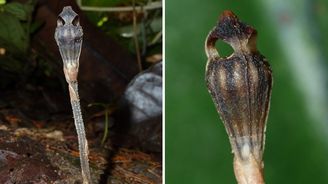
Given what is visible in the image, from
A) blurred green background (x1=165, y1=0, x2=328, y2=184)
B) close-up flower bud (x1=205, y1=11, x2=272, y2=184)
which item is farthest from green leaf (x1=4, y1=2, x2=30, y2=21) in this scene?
close-up flower bud (x1=205, y1=11, x2=272, y2=184)

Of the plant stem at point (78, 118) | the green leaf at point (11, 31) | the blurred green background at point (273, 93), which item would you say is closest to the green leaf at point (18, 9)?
the green leaf at point (11, 31)

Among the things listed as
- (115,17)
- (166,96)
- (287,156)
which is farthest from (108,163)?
(115,17)

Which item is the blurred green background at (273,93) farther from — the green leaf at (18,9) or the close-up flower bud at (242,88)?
the green leaf at (18,9)

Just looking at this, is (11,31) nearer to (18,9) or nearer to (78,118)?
(18,9)

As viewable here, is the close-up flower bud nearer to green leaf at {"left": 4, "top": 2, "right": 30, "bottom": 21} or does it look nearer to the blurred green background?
the blurred green background

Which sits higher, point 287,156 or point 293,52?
point 293,52

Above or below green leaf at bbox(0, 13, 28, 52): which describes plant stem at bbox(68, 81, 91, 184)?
below

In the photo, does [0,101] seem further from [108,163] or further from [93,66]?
[108,163]
